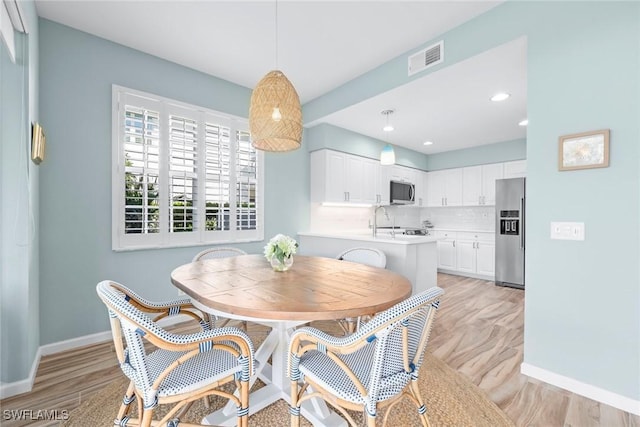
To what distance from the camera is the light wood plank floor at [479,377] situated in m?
1.66

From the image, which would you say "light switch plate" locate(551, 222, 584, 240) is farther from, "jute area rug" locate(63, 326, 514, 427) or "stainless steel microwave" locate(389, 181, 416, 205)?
"stainless steel microwave" locate(389, 181, 416, 205)

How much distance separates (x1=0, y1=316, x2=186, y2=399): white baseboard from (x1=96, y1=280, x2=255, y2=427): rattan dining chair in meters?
1.22

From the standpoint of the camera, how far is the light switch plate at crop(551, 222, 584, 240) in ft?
6.10

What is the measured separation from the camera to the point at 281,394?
5.78 feet

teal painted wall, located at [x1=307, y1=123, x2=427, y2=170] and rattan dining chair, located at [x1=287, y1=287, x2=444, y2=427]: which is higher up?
teal painted wall, located at [x1=307, y1=123, x2=427, y2=170]

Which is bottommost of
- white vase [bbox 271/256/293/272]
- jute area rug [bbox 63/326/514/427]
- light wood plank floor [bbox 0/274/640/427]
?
light wood plank floor [bbox 0/274/640/427]

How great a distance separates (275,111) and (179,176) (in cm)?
184

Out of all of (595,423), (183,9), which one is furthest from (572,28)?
(183,9)

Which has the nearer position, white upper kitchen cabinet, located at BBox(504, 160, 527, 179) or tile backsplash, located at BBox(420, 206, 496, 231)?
white upper kitchen cabinet, located at BBox(504, 160, 527, 179)

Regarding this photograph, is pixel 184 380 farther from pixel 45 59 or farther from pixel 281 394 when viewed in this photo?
pixel 45 59

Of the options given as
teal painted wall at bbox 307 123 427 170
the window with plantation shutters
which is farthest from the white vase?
teal painted wall at bbox 307 123 427 170

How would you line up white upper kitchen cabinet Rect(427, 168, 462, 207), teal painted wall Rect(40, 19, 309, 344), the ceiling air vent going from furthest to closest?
white upper kitchen cabinet Rect(427, 168, 462, 207), the ceiling air vent, teal painted wall Rect(40, 19, 309, 344)

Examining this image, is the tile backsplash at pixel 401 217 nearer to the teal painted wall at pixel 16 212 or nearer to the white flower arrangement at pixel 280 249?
the white flower arrangement at pixel 280 249

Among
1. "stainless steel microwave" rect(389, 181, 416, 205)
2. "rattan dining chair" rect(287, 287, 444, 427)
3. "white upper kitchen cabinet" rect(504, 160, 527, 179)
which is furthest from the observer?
"stainless steel microwave" rect(389, 181, 416, 205)
